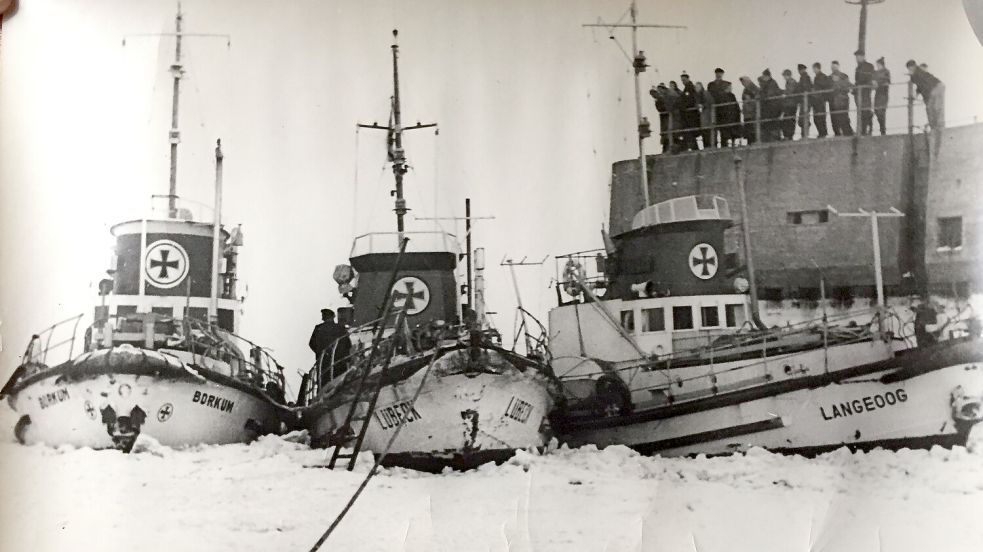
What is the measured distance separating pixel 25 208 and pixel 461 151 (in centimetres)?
125

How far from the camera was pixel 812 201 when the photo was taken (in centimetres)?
274

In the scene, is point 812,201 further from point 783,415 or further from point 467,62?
point 467,62

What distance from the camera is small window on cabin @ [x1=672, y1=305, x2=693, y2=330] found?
278 cm

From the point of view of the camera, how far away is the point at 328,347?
254 cm

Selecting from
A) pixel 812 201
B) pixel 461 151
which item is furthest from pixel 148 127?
pixel 812 201

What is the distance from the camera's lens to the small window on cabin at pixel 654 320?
2.77 meters

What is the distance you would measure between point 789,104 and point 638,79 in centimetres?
52

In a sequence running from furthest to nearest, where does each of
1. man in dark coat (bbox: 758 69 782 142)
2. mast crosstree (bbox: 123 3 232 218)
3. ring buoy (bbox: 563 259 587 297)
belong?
man in dark coat (bbox: 758 69 782 142) → ring buoy (bbox: 563 259 587 297) → mast crosstree (bbox: 123 3 232 218)

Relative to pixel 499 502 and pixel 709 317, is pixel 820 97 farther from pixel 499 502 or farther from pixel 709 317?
pixel 499 502

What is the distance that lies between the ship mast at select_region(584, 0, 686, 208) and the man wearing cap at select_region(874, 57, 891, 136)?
2.06 ft

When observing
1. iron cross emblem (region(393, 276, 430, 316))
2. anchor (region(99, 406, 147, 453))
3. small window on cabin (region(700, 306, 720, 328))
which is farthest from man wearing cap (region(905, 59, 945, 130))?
anchor (region(99, 406, 147, 453))

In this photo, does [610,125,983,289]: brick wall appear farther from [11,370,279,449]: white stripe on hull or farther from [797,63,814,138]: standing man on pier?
[11,370,279,449]: white stripe on hull

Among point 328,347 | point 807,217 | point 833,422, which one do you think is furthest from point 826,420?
point 328,347

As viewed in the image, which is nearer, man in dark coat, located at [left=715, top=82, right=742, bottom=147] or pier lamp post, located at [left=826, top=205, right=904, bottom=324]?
pier lamp post, located at [left=826, top=205, right=904, bottom=324]
